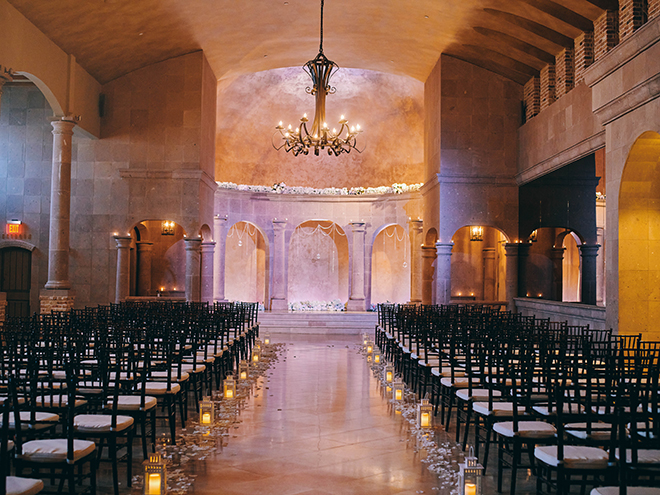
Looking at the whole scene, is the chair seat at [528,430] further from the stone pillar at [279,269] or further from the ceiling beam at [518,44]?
the stone pillar at [279,269]

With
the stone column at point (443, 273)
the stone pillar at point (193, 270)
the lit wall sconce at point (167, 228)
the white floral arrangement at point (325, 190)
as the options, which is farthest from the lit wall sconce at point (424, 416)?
the white floral arrangement at point (325, 190)

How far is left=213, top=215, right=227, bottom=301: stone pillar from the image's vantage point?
22.8 metres

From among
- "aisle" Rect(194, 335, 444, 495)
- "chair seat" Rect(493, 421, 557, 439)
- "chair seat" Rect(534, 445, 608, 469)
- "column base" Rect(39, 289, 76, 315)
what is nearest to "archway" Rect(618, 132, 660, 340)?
"aisle" Rect(194, 335, 444, 495)

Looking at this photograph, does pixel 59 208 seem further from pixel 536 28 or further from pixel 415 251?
pixel 415 251

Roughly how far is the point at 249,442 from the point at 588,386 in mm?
3475

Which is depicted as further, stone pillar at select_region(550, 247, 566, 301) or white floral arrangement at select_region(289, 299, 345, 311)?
white floral arrangement at select_region(289, 299, 345, 311)

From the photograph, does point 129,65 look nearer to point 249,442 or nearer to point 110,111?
point 110,111

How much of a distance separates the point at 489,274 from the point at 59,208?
1475cm

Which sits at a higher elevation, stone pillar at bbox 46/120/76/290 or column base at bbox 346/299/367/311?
stone pillar at bbox 46/120/76/290

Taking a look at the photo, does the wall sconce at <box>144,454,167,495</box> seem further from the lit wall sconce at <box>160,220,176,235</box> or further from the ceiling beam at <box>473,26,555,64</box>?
the lit wall sconce at <box>160,220,176,235</box>

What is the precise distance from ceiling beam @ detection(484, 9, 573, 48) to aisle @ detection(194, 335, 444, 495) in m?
9.95

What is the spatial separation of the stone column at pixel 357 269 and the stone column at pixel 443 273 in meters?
5.96

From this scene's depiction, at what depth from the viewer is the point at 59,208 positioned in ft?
49.5

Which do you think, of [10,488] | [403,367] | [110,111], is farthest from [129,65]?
[10,488]
